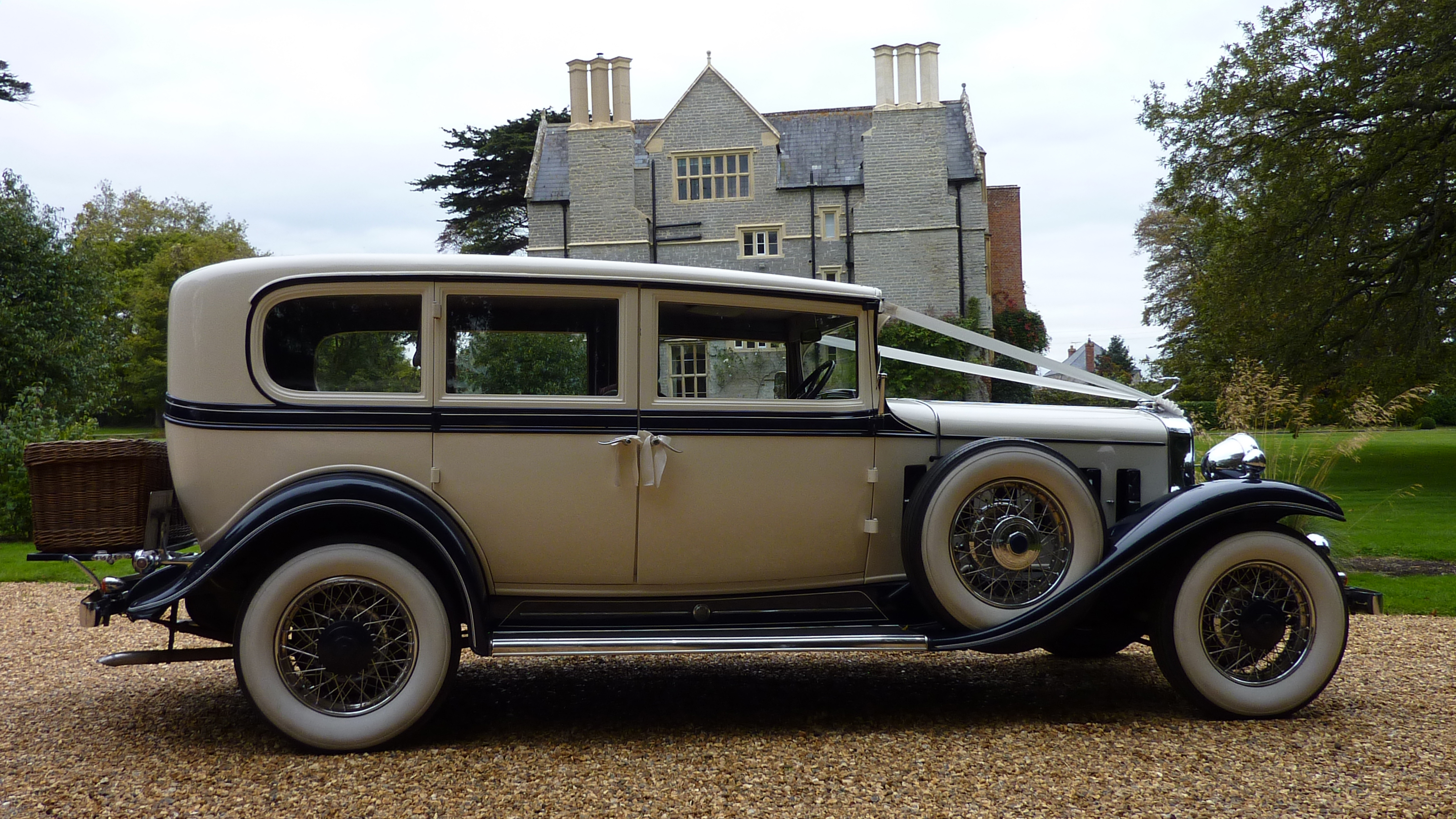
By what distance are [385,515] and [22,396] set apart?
473 inches

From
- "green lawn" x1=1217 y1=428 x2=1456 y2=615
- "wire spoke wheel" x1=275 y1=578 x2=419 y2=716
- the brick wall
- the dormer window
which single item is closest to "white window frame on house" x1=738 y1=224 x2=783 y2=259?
the dormer window

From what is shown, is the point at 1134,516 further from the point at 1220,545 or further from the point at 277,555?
the point at 277,555

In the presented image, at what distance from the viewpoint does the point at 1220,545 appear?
4.24 meters

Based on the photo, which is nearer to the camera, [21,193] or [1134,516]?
[1134,516]

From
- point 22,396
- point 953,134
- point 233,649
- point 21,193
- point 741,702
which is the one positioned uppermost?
point 953,134

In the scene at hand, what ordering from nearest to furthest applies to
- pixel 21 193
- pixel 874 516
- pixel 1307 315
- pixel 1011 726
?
1. pixel 1011 726
2. pixel 874 516
3. pixel 1307 315
4. pixel 21 193

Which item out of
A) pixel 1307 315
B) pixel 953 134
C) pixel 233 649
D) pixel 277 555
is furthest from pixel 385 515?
pixel 953 134

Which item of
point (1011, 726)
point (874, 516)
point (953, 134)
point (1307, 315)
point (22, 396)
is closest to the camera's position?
point (1011, 726)

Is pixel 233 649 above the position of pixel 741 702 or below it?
above

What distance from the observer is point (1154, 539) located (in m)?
4.16

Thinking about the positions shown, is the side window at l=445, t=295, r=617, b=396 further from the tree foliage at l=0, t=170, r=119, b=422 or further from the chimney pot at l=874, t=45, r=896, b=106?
the chimney pot at l=874, t=45, r=896, b=106

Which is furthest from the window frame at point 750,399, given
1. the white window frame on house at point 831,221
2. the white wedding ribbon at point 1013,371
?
the white window frame on house at point 831,221

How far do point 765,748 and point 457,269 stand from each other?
7.86 ft

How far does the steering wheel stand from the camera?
4531mm
